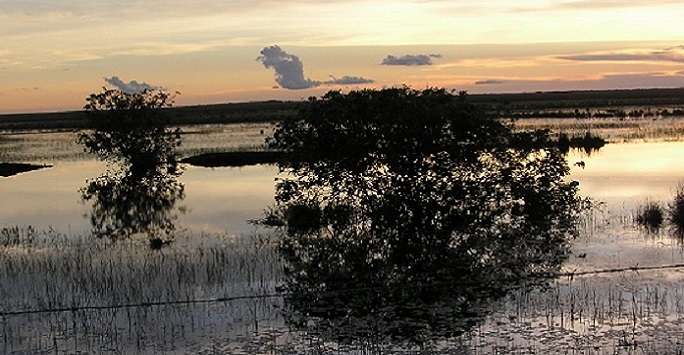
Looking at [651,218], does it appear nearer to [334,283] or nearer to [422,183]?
[422,183]

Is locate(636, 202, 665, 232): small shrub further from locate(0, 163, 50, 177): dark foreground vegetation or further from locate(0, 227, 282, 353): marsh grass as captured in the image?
locate(0, 163, 50, 177): dark foreground vegetation

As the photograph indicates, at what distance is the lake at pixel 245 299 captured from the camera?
1304 centimetres

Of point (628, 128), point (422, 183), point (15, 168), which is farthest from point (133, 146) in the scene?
point (628, 128)

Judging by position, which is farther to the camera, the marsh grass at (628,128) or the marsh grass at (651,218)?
the marsh grass at (628,128)

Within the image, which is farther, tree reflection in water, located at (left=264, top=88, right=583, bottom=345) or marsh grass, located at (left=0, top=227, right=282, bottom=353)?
tree reflection in water, located at (left=264, top=88, right=583, bottom=345)

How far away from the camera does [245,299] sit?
1585 cm

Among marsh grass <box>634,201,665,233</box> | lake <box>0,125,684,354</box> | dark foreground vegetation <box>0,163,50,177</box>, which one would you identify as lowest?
lake <box>0,125,684,354</box>

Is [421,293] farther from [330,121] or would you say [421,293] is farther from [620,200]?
[620,200]

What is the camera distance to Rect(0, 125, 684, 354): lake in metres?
13.0

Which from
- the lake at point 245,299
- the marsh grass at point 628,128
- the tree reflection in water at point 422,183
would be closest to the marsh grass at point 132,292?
the lake at point 245,299

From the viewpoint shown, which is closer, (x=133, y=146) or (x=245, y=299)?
(x=245, y=299)

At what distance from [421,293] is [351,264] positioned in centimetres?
315

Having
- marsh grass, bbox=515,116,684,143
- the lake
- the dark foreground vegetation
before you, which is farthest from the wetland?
marsh grass, bbox=515,116,684,143

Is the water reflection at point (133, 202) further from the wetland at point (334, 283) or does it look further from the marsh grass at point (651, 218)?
the marsh grass at point (651, 218)
